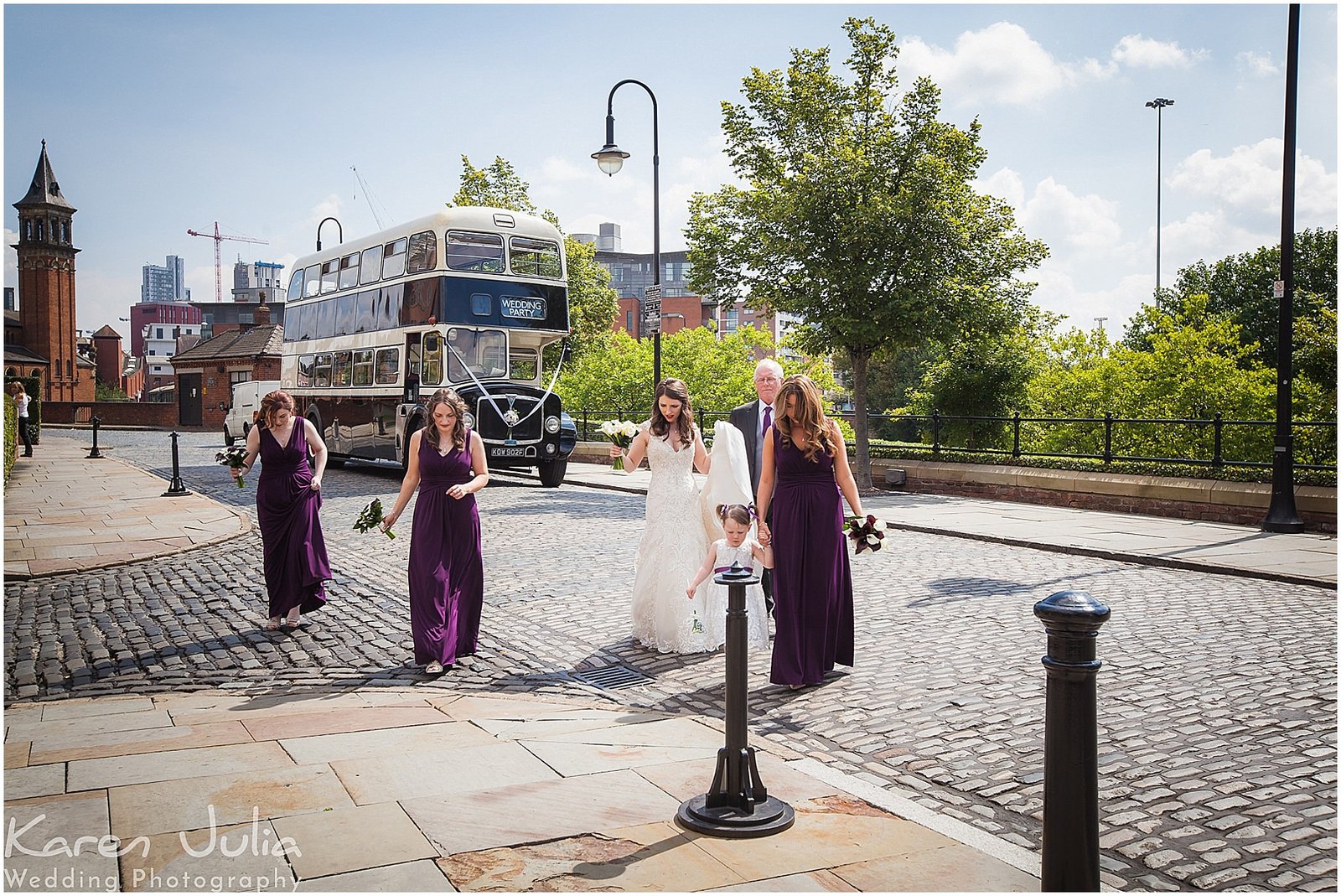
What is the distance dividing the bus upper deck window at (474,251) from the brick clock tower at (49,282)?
5115cm

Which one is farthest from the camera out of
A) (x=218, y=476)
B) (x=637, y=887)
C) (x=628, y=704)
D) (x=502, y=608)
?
(x=218, y=476)

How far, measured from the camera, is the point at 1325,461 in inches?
556

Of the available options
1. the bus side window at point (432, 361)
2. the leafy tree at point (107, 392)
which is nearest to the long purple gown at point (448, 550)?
the bus side window at point (432, 361)

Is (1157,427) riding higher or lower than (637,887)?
higher

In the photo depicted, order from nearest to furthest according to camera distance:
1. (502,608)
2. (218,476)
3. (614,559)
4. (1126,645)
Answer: (1126,645) → (502,608) → (614,559) → (218,476)

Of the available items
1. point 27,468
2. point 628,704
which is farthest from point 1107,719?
point 27,468

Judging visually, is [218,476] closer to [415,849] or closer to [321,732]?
[321,732]

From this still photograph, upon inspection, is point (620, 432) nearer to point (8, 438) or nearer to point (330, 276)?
point (330, 276)

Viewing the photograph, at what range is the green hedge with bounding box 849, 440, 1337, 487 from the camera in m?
13.9

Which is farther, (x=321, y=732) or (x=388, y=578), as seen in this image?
(x=388, y=578)

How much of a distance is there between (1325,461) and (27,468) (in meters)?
26.2

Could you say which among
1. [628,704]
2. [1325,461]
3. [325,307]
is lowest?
[628,704]

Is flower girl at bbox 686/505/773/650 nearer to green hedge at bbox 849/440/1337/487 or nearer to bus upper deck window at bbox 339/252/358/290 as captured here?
green hedge at bbox 849/440/1337/487

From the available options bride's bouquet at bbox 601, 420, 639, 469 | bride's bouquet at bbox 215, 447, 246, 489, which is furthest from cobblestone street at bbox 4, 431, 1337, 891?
bride's bouquet at bbox 601, 420, 639, 469
